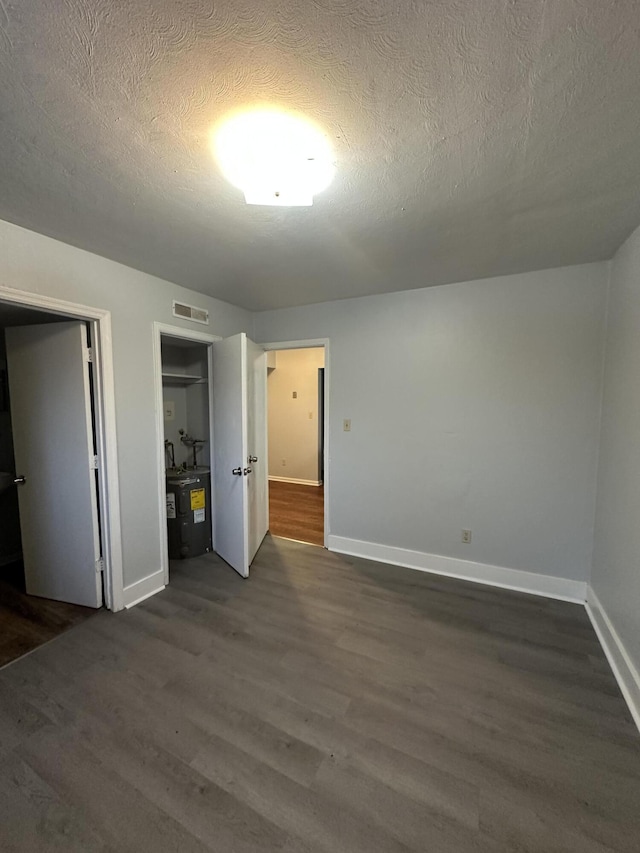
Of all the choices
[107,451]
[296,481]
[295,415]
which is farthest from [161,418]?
[296,481]

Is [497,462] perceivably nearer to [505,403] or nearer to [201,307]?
[505,403]

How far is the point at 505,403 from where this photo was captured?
8.63ft

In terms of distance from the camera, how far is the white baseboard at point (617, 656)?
161 centimetres

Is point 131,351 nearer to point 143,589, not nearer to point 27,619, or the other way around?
point 143,589

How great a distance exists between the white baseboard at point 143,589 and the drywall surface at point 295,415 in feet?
12.2

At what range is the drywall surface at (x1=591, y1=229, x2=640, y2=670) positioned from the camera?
5.79 ft

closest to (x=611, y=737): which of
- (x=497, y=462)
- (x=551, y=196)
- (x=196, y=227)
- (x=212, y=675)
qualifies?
(x=497, y=462)

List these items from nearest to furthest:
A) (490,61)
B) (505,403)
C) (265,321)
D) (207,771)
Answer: (490,61)
(207,771)
(505,403)
(265,321)

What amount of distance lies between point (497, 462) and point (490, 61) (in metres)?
2.39

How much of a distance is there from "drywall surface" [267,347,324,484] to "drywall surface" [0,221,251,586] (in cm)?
343

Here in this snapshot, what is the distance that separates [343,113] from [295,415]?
531 centimetres

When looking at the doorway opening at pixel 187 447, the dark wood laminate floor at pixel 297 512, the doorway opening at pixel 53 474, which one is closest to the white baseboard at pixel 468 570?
the dark wood laminate floor at pixel 297 512

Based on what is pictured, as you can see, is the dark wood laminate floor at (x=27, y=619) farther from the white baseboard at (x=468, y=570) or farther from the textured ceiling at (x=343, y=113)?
the textured ceiling at (x=343, y=113)

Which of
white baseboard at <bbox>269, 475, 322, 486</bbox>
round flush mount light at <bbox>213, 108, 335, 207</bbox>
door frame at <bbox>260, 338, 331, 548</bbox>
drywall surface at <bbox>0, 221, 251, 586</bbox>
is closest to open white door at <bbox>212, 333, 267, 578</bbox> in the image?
door frame at <bbox>260, 338, 331, 548</bbox>
